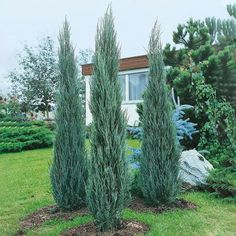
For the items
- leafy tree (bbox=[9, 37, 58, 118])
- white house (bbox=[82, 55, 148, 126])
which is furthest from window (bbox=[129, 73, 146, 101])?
leafy tree (bbox=[9, 37, 58, 118])

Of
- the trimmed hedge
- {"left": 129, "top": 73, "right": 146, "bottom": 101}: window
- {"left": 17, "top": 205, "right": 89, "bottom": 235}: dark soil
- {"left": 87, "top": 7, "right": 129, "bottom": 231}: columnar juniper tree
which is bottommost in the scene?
{"left": 17, "top": 205, "right": 89, "bottom": 235}: dark soil

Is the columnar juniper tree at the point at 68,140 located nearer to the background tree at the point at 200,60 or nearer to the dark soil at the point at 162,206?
the dark soil at the point at 162,206

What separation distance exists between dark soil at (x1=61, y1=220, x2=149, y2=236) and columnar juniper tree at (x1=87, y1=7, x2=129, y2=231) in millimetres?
91

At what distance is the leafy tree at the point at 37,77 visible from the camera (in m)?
26.9

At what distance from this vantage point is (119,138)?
14.3ft

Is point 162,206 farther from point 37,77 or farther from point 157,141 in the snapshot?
point 37,77

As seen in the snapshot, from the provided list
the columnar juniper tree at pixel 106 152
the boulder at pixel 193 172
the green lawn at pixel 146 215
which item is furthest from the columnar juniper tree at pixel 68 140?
the boulder at pixel 193 172

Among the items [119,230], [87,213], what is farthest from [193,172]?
[119,230]

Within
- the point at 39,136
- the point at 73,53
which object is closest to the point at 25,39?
the point at 39,136

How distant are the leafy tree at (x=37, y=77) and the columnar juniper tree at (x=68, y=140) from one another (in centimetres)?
2119

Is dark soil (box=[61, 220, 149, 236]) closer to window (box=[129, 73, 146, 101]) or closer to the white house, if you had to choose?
the white house

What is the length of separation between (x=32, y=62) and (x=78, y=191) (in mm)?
23968

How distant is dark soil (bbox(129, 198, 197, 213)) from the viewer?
5.21m

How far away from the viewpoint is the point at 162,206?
17.4 feet
